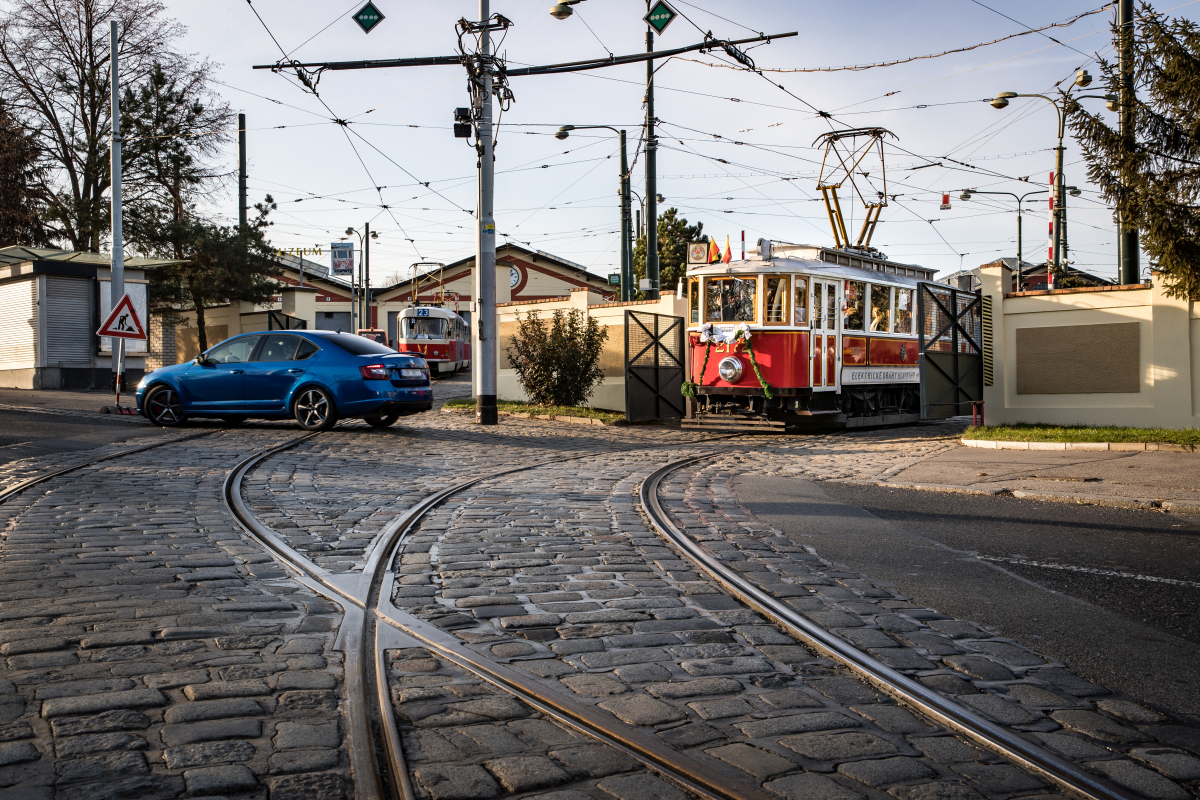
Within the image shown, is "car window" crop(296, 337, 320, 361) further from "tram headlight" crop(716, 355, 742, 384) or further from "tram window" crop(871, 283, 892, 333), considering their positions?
"tram window" crop(871, 283, 892, 333)

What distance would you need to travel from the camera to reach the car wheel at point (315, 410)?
15266 mm

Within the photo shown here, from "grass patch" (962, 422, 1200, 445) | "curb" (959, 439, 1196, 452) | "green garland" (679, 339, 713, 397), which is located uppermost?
"green garland" (679, 339, 713, 397)

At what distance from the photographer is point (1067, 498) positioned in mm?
9266

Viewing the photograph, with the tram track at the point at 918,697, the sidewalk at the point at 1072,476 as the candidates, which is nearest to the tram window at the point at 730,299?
the sidewalk at the point at 1072,476

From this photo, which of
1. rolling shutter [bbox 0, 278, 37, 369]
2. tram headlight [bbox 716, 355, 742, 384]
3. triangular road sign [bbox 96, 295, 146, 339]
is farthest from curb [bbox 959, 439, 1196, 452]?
rolling shutter [bbox 0, 278, 37, 369]

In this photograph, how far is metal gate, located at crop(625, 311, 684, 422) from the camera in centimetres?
2080

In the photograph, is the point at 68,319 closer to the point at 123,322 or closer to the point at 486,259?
the point at 123,322

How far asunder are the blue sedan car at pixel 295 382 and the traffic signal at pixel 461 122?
435 cm

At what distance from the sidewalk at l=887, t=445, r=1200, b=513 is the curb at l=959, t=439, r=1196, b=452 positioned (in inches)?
10.7

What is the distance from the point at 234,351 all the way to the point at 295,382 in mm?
1346

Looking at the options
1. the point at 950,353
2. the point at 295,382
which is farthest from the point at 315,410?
the point at 950,353

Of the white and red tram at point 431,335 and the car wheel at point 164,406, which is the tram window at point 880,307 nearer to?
the car wheel at point 164,406

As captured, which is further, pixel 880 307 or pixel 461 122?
pixel 880 307

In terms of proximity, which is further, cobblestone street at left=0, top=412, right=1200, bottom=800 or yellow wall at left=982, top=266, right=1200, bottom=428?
yellow wall at left=982, top=266, right=1200, bottom=428
